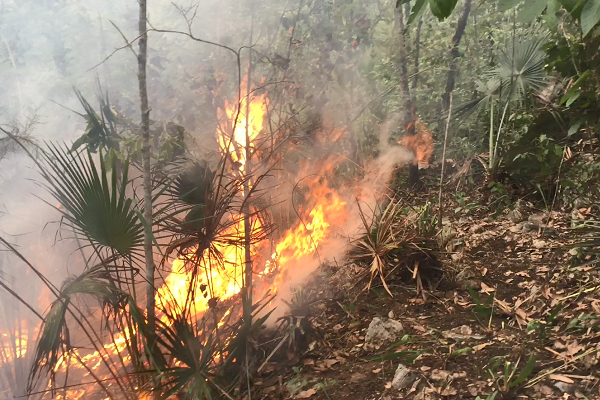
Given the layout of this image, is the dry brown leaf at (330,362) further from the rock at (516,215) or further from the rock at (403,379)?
the rock at (516,215)

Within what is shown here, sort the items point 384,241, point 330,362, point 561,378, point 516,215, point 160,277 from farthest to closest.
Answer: point 516,215, point 384,241, point 160,277, point 330,362, point 561,378

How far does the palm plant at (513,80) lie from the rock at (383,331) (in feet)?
8.11

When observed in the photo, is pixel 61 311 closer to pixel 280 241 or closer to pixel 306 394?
pixel 306 394

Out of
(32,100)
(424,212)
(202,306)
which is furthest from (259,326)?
(32,100)

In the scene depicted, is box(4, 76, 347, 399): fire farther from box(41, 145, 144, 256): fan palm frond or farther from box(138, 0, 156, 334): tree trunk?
box(41, 145, 144, 256): fan palm frond

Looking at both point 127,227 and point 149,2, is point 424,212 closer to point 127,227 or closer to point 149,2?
point 127,227

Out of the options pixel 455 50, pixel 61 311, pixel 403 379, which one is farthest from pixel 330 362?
pixel 455 50

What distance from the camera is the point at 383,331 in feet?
8.93

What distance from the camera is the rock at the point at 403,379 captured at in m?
2.17

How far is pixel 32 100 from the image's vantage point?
35.0ft

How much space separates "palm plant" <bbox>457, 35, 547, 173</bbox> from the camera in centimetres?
429

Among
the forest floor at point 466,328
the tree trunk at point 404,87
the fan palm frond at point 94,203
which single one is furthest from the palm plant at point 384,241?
the tree trunk at point 404,87

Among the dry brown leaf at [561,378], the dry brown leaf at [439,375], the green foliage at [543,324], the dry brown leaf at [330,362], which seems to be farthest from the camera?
the dry brown leaf at [330,362]

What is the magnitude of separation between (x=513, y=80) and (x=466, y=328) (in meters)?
2.99
